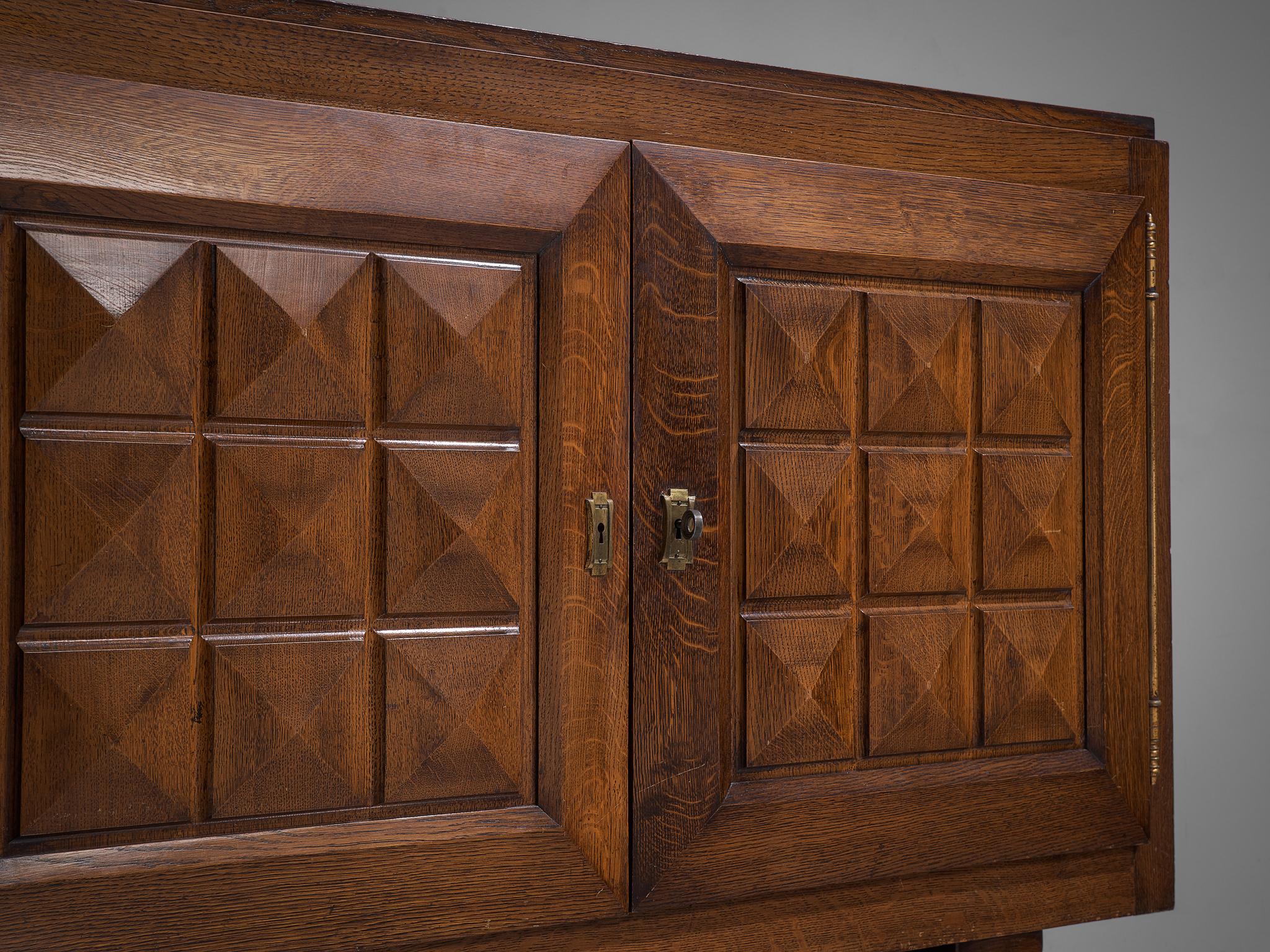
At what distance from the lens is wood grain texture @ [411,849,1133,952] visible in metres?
0.73

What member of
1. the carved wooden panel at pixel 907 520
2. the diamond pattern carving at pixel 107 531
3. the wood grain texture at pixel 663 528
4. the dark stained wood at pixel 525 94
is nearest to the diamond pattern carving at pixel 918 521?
the carved wooden panel at pixel 907 520

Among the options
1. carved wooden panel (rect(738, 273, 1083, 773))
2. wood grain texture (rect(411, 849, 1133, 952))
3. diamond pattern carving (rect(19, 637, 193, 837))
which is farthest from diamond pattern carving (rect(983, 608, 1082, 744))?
diamond pattern carving (rect(19, 637, 193, 837))

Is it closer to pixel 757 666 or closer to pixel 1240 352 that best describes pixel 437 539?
pixel 757 666

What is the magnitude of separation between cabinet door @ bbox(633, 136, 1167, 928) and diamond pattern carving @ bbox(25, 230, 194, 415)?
0.31 meters

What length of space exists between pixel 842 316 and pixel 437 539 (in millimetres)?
356

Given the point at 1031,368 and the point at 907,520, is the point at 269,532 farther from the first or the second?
the point at 1031,368

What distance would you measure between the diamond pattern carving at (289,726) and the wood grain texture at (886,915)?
14 centimetres

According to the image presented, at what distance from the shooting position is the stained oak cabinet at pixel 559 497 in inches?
24.6

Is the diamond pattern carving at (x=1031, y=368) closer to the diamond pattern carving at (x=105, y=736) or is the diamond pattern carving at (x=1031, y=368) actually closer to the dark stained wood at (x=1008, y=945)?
the dark stained wood at (x=1008, y=945)

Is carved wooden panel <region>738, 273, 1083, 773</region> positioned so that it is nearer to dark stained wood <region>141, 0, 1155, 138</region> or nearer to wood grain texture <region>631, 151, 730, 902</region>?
wood grain texture <region>631, 151, 730, 902</region>

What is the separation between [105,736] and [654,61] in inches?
23.3

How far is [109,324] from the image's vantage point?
2.07 feet

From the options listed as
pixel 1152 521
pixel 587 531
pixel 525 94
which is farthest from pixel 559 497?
pixel 1152 521

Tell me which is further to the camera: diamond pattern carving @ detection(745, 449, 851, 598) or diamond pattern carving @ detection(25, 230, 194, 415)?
diamond pattern carving @ detection(745, 449, 851, 598)
